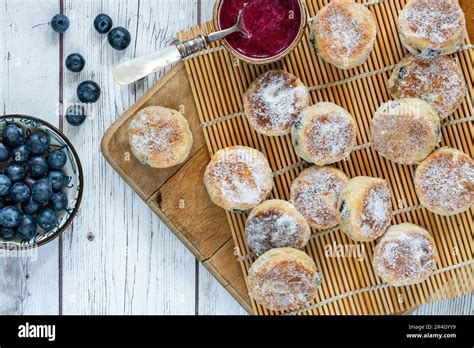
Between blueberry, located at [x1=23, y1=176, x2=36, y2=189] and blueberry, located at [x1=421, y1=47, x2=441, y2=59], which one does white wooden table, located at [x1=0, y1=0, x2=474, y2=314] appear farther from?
blueberry, located at [x1=421, y1=47, x2=441, y2=59]

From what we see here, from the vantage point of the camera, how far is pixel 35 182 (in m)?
1.88

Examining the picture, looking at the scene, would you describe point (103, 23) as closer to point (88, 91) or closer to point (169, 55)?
point (88, 91)

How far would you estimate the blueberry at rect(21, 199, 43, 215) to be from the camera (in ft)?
6.21

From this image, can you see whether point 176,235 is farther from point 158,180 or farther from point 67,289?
point 67,289

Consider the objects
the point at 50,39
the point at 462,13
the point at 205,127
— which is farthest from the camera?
the point at 50,39

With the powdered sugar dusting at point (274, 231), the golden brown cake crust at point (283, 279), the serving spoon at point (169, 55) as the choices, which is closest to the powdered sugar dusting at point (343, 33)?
the serving spoon at point (169, 55)

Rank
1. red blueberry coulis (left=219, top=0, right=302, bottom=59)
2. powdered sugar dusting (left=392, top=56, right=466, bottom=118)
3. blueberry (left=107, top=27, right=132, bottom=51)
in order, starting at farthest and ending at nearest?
blueberry (left=107, top=27, right=132, bottom=51), powdered sugar dusting (left=392, top=56, right=466, bottom=118), red blueberry coulis (left=219, top=0, right=302, bottom=59)

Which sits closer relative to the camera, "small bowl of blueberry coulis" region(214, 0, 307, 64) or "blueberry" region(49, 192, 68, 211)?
"small bowl of blueberry coulis" region(214, 0, 307, 64)

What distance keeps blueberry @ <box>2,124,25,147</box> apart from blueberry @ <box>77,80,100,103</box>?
0.22m

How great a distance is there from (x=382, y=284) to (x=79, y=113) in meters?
1.10

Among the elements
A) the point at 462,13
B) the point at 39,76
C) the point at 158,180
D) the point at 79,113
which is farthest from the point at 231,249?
the point at 462,13

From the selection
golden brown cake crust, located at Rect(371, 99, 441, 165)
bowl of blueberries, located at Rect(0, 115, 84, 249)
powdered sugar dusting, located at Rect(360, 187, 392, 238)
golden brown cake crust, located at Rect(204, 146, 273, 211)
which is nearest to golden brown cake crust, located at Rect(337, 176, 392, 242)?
powdered sugar dusting, located at Rect(360, 187, 392, 238)
